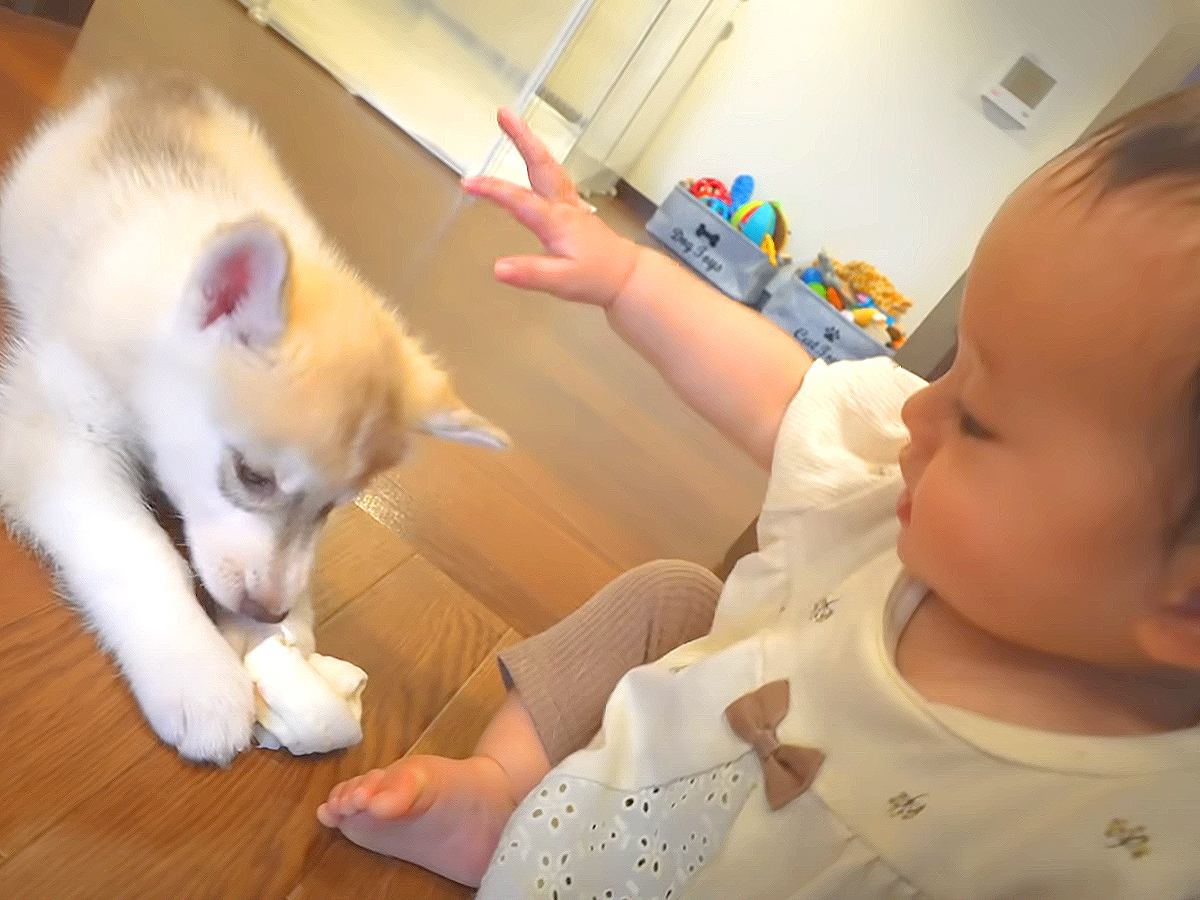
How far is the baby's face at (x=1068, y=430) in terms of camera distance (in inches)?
23.8

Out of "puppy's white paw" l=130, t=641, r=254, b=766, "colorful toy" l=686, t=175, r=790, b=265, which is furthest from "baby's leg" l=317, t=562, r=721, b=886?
"colorful toy" l=686, t=175, r=790, b=265

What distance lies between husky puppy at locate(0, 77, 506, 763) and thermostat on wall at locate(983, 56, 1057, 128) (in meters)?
3.36

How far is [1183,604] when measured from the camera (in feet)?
2.12

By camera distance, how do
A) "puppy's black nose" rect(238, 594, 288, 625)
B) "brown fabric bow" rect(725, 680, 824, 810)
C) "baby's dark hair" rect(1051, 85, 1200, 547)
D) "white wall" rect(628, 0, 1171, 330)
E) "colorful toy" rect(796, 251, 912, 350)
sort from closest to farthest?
1. "baby's dark hair" rect(1051, 85, 1200, 547)
2. "brown fabric bow" rect(725, 680, 824, 810)
3. "puppy's black nose" rect(238, 594, 288, 625)
4. "colorful toy" rect(796, 251, 912, 350)
5. "white wall" rect(628, 0, 1171, 330)

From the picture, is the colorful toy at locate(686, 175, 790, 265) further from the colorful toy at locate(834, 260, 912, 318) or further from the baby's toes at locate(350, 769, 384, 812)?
the baby's toes at locate(350, 769, 384, 812)

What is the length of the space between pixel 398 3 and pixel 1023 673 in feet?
11.1

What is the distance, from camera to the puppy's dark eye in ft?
3.26

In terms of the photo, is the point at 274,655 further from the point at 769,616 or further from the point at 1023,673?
the point at 1023,673

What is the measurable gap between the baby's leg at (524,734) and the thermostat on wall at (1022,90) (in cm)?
331

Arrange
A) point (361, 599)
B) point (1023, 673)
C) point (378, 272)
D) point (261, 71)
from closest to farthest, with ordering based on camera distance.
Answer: point (1023, 673)
point (361, 599)
point (378, 272)
point (261, 71)

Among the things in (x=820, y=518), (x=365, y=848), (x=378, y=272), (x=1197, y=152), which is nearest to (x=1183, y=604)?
(x=1197, y=152)

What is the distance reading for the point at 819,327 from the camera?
11.6 feet

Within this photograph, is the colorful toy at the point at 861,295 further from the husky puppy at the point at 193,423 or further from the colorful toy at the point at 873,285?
the husky puppy at the point at 193,423

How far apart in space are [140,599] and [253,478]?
159mm
